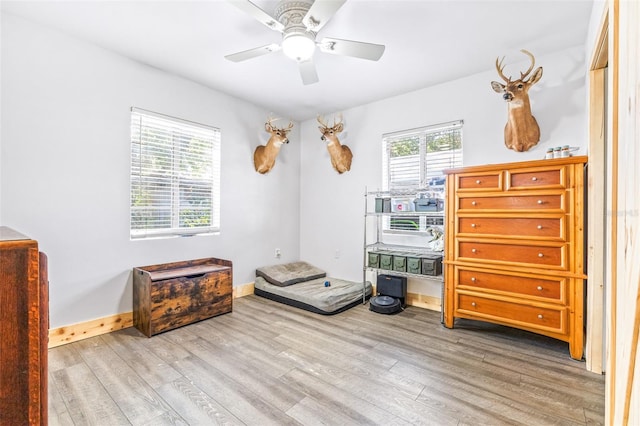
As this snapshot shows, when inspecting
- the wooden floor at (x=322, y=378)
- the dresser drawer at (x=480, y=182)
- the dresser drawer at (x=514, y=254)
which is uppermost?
the dresser drawer at (x=480, y=182)

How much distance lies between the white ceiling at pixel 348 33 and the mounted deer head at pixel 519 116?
1.05 ft

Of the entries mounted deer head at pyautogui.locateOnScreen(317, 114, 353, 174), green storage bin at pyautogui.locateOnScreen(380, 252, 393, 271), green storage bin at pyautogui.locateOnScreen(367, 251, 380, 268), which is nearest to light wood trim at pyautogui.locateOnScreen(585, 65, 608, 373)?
green storage bin at pyautogui.locateOnScreen(380, 252, 393, 271)

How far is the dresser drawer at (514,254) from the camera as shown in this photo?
2443 millimetres

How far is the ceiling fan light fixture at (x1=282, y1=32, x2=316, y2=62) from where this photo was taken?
2178 mm

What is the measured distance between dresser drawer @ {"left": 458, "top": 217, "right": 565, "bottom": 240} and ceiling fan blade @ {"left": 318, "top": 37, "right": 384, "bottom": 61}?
1.76 metres

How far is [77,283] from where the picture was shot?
2697 millimetres

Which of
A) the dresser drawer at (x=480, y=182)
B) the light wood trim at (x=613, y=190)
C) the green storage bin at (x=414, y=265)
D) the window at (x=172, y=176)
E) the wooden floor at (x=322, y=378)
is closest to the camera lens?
the light wood trim at (x=613, y=190)

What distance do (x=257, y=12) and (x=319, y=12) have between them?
0.41 metres

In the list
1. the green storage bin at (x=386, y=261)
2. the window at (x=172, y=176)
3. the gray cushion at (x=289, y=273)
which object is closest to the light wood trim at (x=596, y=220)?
the green storage bin at (x=386, y=261)

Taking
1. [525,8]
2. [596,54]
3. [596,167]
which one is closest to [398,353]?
[596,167]

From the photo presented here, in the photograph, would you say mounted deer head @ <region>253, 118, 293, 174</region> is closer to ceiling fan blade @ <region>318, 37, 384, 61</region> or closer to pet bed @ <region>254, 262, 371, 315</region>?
pet bed @ <region>254, 262, 371, 315</region>

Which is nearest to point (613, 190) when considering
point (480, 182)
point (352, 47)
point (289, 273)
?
point (352, 47)

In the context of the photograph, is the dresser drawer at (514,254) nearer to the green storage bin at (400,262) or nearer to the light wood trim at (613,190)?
the green storage bin at (400,262)

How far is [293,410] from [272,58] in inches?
119
